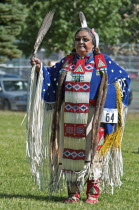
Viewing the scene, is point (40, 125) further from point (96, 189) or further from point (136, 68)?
point (136, 68)

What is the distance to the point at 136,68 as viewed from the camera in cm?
2291

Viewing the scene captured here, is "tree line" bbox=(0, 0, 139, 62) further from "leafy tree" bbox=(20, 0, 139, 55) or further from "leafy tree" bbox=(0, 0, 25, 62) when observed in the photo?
"leafy tree" bbox=(0, 0, 25, 62)

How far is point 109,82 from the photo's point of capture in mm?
6168

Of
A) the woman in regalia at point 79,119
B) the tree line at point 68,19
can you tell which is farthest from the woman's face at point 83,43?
the tree line at point 68,19

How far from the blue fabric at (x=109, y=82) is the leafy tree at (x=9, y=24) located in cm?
1440

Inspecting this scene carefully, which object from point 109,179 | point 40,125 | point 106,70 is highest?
point 106,70

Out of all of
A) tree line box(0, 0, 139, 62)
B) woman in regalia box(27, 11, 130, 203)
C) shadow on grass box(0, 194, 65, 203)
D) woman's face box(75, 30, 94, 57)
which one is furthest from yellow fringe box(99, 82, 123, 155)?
tree line box(0, 0, 139, 62)

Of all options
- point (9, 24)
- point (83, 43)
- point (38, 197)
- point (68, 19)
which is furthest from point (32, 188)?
point (68, 19)

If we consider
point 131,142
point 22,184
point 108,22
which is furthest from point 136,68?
point 22,184

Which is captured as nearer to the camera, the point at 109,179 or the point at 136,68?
the point at 109,179

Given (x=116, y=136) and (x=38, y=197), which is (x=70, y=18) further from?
(x=116, y=136)

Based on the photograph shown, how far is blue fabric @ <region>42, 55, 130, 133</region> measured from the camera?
19.9 feet

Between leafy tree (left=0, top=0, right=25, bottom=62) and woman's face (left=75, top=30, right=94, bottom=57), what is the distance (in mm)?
14551

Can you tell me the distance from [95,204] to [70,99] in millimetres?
996
